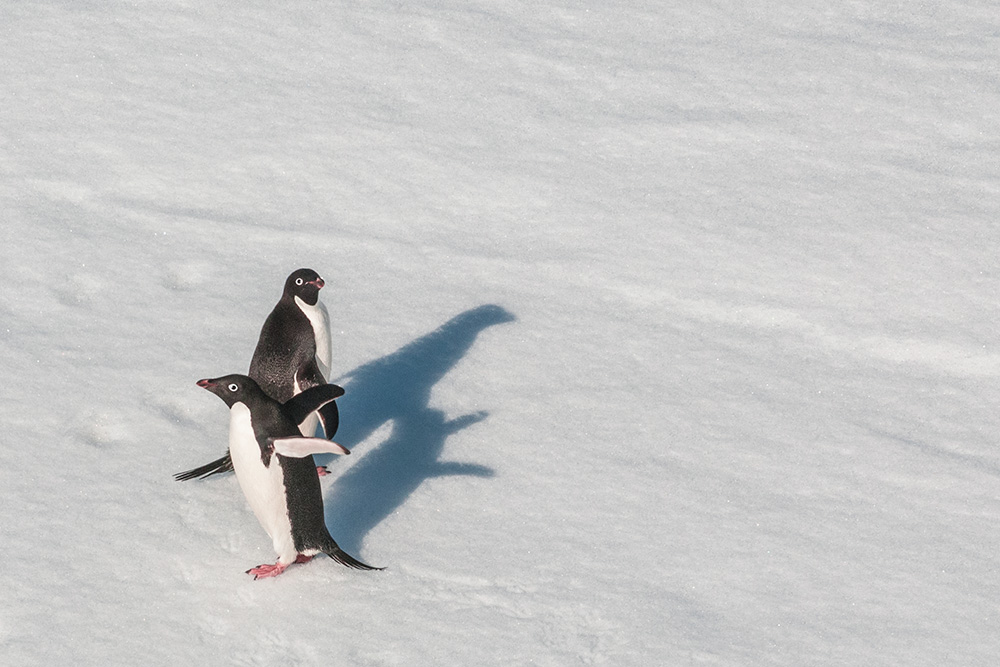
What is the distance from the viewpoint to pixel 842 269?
4805mm

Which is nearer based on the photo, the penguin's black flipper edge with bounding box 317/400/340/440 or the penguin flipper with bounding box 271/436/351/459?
the penguin flipper with bounding box 271/436/351/459

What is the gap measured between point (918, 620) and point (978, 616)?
0.16 m

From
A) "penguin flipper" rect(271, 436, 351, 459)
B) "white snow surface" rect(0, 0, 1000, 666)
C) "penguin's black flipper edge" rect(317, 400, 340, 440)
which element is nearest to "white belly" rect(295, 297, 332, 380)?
"penguin's black flipper edge" rect(317, 400, 340, 440)

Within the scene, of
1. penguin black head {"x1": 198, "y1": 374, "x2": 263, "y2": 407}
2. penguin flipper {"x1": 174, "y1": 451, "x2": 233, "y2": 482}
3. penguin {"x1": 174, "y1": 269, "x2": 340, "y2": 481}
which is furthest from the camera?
penguin {"x1": 174, "y1": 269, "x2": 340, "y2": 481}

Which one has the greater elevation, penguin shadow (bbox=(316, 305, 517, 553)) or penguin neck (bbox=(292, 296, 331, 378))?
penguin neck (bbox=(292, 296, 331, 378))

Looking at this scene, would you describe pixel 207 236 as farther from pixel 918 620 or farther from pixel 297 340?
pixel 918 620

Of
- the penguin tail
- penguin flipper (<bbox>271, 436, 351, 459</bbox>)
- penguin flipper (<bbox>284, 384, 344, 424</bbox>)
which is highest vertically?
penguin flipper (<bbox>284, 384, 344, 424</bbox>)

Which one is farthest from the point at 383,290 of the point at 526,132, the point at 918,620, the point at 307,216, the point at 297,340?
the point at 918,620

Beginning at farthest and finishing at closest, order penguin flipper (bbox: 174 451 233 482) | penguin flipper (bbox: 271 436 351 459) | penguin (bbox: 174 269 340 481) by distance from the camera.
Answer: penguin (bbox: 174 269 340 481), penguin flipper (bbox: 174 451 233 482), penguin flipper (bbox: 271 436 351 459)

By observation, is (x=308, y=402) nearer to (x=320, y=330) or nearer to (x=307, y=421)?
(x=307, y=421)

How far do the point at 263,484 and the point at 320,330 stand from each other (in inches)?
23.6

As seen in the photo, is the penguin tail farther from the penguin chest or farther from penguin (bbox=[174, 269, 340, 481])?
penguin (bbox=[174, 269, 340, 481])

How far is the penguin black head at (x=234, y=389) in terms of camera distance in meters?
3.12

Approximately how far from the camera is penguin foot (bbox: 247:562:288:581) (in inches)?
122
